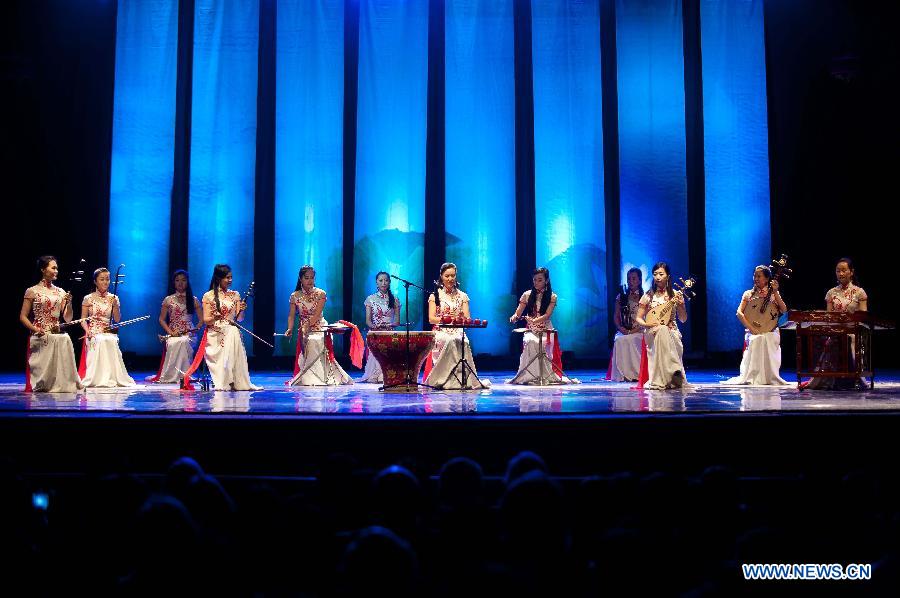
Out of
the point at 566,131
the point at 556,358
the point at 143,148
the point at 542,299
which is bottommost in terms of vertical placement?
the point at 556,358

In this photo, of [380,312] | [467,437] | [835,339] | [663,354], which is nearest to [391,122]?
[380,312]

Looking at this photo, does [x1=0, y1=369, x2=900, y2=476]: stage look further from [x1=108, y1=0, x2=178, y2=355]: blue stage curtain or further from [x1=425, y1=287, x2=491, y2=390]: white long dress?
[x1=108, y1=0, x2=178, y2=355]: blue stage curtain

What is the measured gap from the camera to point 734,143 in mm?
11859

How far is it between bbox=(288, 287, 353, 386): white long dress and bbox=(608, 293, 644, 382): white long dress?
3538 millimetres

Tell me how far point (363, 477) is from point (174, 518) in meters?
1.08

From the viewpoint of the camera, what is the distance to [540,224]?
11914 mm

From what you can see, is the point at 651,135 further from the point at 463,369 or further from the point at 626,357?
the point at 463,369

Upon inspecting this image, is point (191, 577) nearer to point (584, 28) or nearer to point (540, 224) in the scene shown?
point (540, 224)

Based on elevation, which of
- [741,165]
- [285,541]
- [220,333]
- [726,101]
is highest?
[726,101]

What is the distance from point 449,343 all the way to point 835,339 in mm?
4074

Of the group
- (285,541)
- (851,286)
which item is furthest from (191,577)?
(851,286)

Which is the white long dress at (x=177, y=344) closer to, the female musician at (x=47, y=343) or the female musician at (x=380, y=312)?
the female musician at (x=47, y=343)

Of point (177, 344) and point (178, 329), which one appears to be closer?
point (177, 344)

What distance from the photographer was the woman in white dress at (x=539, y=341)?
932 centimetres
